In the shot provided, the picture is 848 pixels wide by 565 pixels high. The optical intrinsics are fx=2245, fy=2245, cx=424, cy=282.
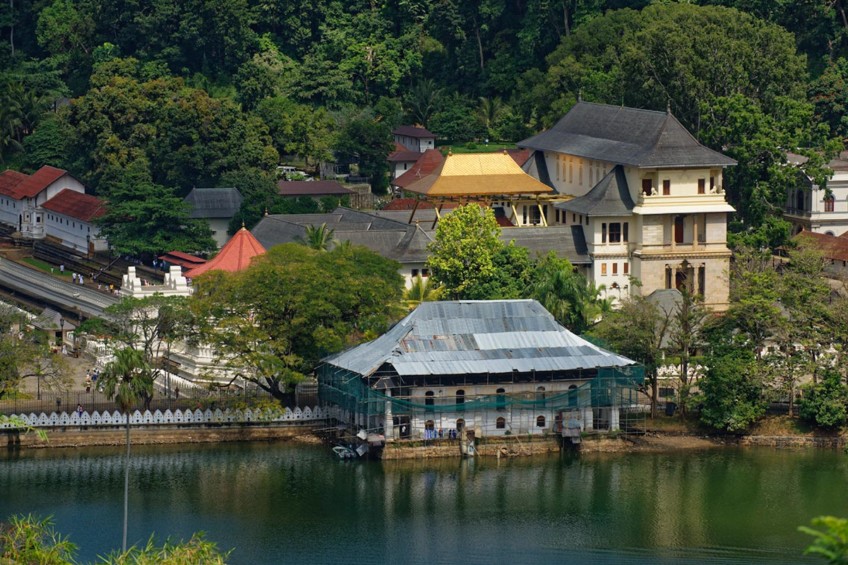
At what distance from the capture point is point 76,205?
128500 mm

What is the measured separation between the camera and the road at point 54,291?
103 m

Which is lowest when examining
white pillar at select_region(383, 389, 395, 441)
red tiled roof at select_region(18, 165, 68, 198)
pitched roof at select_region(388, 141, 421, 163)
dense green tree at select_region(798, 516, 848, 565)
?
dense green tree at select_region(798, 516, 848, 565)

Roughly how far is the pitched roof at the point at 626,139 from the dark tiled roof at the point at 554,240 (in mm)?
4145

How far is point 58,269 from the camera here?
396 feet

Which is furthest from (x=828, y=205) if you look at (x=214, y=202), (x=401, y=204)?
(x=214, y=202)

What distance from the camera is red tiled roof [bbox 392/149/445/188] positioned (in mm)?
128875

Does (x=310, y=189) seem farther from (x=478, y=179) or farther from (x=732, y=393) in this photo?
(x=732, y=393)

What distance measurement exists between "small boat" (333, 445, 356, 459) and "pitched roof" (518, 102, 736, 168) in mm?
24967

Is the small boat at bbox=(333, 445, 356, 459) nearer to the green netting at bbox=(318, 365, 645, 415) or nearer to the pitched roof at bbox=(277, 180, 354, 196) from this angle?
the green netting at bbox=(318, 365, 645, 415)

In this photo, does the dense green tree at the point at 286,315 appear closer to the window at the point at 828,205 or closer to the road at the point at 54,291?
the road at the point at 54,291

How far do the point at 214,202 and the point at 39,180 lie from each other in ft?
54.0

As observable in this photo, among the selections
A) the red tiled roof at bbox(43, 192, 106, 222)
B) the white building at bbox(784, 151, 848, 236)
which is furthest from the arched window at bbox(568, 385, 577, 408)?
the red tiled roof at bbox(43, 192, 106, 222)

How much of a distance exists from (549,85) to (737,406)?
49786mm

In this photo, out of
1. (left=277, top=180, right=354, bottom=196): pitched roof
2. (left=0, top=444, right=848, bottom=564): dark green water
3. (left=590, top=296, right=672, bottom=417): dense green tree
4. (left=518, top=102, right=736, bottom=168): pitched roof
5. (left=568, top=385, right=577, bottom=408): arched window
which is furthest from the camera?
(left=277, top=180, right=354, bottom=196): pitched roof
